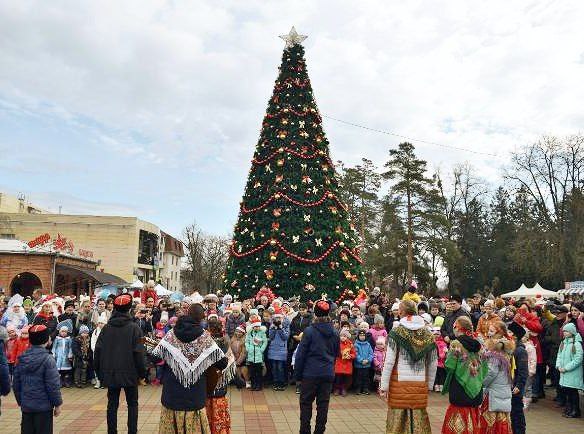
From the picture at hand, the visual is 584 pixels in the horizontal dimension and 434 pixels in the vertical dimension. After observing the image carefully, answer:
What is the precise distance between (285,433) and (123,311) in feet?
10.1

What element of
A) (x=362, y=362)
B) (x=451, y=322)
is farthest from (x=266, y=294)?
(x=451, y=322)

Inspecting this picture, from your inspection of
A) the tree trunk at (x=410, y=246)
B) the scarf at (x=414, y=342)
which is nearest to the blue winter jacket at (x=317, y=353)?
the scarf at (x=414, y=342)

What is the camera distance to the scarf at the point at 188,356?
16.2ft

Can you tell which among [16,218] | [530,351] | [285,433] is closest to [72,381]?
[285,433]

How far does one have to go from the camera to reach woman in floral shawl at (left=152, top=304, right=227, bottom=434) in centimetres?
496

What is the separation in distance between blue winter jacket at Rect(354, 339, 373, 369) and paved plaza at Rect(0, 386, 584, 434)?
65cm

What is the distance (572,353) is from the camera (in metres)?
8.78

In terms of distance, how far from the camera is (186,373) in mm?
4934

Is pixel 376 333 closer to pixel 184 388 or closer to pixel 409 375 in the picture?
pixel 409 375

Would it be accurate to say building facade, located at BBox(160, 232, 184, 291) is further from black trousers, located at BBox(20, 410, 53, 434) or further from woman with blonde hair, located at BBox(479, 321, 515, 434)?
woman with blonde hair, located at BBox(479, 321, 515, 434)

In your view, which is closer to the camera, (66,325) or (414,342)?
(414,342)

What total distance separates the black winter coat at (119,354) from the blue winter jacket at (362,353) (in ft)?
19.0

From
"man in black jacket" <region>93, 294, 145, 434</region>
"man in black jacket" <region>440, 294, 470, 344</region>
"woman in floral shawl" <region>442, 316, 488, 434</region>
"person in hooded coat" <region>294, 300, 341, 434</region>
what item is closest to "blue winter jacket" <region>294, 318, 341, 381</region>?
"person in hooded coat" <region>294, 300, 341, 434</region>

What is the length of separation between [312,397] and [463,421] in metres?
1.92
